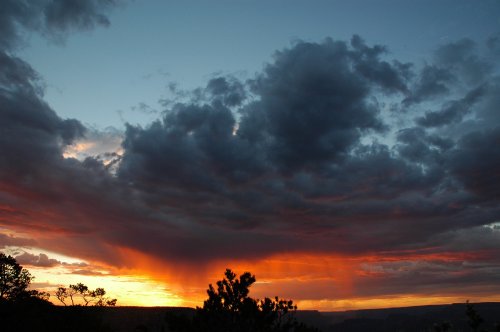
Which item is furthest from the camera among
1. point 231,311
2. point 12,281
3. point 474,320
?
point 12,281

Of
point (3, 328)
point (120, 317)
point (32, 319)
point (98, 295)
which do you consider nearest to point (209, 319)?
point (3, 328)

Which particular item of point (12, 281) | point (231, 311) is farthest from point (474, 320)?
point (12, 281)

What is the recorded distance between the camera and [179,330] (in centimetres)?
1572

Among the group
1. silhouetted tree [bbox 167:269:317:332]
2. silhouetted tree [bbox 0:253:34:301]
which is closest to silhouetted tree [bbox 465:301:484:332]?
silhouetted tree [bbox 167:269:317:332]

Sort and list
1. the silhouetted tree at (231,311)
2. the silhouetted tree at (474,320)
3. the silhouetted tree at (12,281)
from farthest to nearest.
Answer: the silhouetted tree at (12,281)
the silhouetted tree at (474,320)
the silhouetted tree at (231,311)

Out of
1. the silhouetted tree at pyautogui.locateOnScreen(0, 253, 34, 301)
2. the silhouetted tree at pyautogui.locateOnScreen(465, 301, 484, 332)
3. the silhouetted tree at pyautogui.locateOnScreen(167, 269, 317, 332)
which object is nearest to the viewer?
the silhouetted tree at pyautogui.locateOnScreen(167, 269, 317, 332)

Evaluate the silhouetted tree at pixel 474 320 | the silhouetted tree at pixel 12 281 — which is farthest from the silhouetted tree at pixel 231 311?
the silhouetted tree at pixel 12 281

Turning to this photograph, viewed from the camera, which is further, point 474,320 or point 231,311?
point 474,320

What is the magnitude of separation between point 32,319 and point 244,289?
155ft

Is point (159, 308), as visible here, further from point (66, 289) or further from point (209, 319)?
point (209, 319)

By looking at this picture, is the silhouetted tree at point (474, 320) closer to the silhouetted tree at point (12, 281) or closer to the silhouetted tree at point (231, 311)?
the silhouetted tree at point (231, 311)

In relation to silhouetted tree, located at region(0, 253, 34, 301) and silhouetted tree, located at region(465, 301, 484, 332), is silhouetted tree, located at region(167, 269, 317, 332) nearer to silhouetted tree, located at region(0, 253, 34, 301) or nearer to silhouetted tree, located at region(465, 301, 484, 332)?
silhouetted tree, located at region(465, 301, 484, 332)

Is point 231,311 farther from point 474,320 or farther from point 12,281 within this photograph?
point 12,281

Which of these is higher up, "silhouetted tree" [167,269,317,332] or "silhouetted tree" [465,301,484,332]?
"silhouetted tree" [167,269,317,332]
